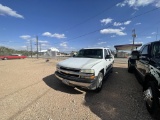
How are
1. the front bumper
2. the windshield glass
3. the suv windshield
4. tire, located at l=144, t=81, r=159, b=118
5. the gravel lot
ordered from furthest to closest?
the suv windshield, the front bumper, the windshield glass, the gravel lot, tire, located at l=144, t=81, r=159, b=118

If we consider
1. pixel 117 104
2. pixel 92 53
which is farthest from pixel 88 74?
pixel 92 53

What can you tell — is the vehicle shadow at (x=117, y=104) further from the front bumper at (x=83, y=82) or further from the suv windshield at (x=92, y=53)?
the suv windshield at (x=92, y=53)

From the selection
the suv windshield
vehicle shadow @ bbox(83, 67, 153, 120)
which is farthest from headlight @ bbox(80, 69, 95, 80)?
the suv windshield

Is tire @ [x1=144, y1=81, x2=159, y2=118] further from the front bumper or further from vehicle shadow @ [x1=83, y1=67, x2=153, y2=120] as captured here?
the front bumper

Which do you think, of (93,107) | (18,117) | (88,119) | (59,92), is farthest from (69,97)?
(18,117)

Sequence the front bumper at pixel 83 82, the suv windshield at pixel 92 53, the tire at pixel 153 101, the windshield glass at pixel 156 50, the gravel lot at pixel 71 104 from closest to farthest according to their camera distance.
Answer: the tire at pixel 153 101 < the gravel lot at pixel 71 104 < the windshield glass at pixel 156 50 < the front bumper at pixel 83 82 < the suv windshield at pixel 92 53

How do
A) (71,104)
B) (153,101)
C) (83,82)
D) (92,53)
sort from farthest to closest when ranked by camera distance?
(92,53), (83,82), (71,104), (153,101)

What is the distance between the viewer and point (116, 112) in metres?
2.88

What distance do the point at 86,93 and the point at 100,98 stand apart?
1.95 ft

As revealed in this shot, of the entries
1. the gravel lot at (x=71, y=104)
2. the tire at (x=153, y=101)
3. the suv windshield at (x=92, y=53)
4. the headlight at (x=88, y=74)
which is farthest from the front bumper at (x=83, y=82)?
the suv windshield at (x=92, y=53)

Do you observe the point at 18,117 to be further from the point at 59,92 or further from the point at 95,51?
the point at 95,51

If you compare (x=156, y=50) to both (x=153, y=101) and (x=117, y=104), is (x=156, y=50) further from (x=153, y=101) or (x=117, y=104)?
(x=117, y=104)

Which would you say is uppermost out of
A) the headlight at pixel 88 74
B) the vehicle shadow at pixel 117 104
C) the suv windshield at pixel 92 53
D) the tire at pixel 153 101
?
the suv windshield at pixel 92 53

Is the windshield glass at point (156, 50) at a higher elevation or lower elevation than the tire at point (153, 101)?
higher
